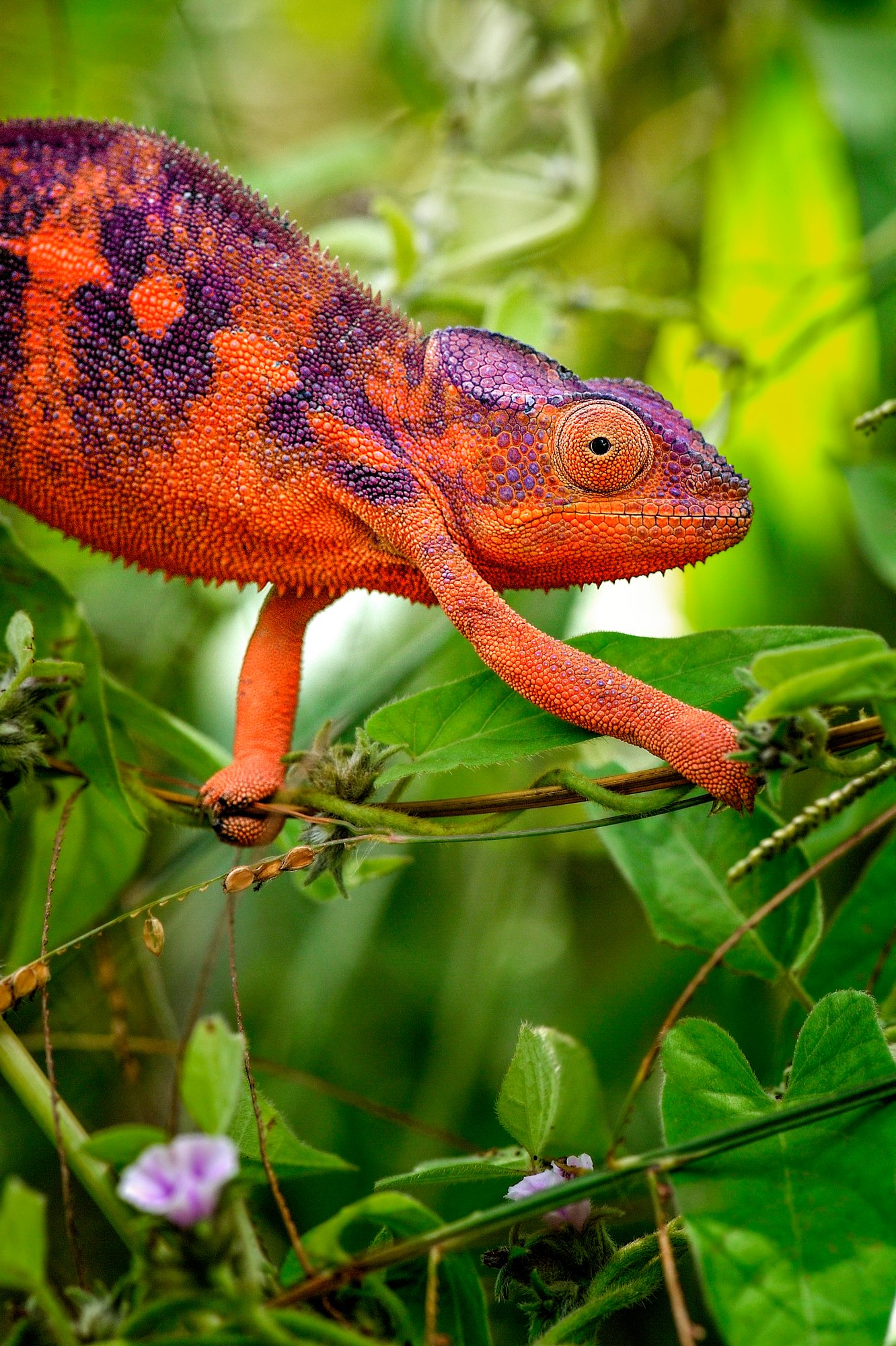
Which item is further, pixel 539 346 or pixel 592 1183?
pixel 539 346

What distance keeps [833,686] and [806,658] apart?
3cm

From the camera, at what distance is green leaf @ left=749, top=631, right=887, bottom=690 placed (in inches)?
28.1

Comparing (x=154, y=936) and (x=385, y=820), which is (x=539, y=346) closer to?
(x=385, y=820)

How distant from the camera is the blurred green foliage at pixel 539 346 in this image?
5.61 ft

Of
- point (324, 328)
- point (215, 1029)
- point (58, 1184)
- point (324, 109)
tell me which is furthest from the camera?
point (324, 109)

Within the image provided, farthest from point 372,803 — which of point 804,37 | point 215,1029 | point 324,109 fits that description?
point 324,109

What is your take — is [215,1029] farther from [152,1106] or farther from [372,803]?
[152,1106]

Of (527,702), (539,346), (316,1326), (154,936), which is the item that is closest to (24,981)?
(154,936)

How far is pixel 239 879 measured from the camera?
88cm

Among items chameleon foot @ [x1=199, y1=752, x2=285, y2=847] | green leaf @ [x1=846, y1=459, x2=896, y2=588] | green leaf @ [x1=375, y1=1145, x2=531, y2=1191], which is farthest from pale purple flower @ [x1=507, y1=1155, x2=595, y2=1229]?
green leaf @ [x1=846, y1=459, x2=896, y2=588]

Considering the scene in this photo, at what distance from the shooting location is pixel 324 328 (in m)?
1.04

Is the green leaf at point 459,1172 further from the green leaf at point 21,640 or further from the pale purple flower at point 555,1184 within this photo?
the green leaf at point 21,640

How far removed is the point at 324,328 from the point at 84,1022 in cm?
126

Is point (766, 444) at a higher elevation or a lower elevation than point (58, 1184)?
higher
